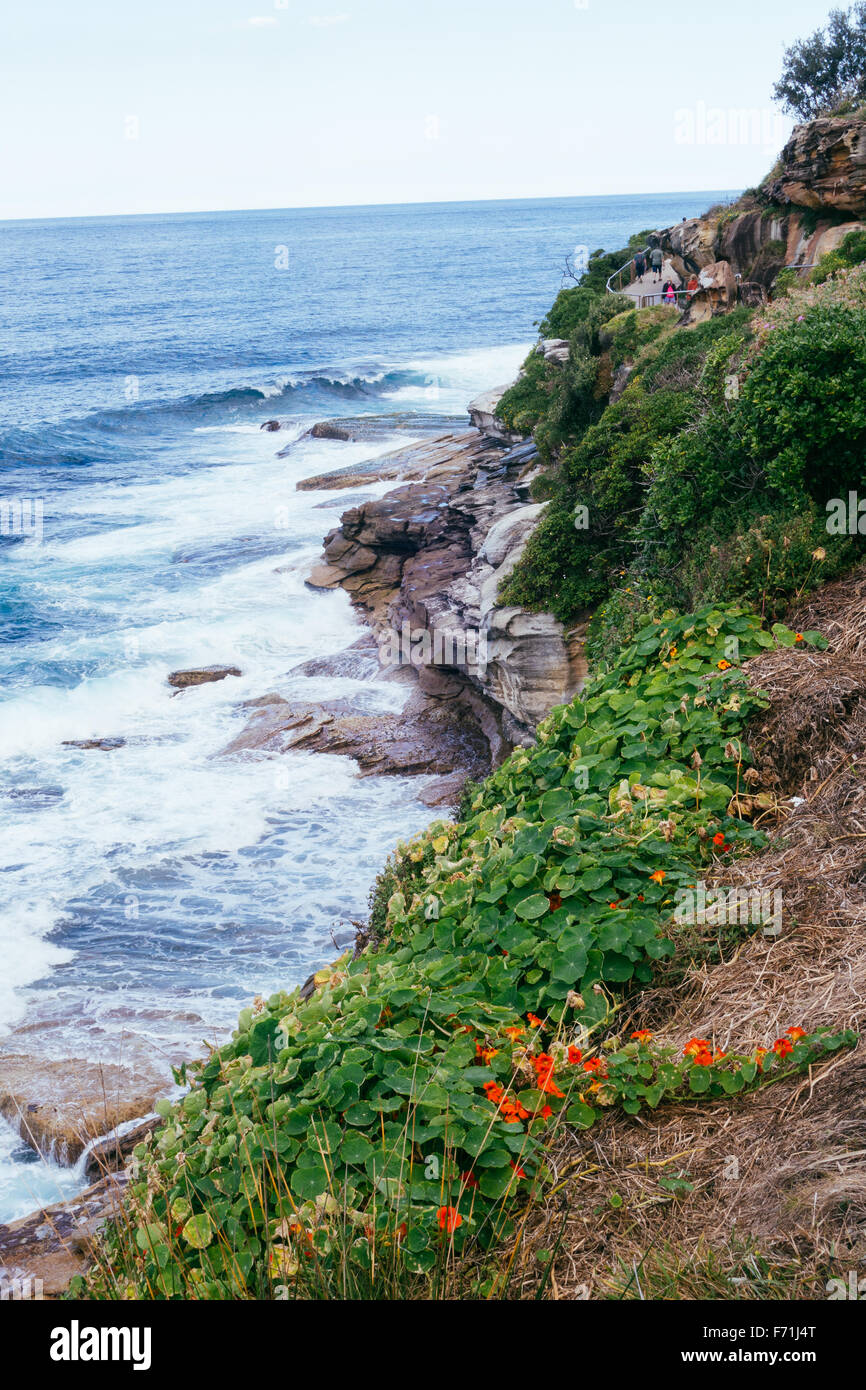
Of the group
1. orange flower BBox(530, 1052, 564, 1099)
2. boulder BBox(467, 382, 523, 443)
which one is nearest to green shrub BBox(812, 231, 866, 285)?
boulder BBox(467, 382, 523, 443)

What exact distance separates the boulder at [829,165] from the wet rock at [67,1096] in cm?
2095

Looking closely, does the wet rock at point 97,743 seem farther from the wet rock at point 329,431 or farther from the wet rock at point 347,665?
the wet rock at point 329,431

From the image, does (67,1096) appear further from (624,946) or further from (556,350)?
(556,350)

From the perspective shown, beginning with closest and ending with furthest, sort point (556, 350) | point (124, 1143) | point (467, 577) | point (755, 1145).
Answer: point (755, 1145) < point (124, 1143) < point (467, 577) < point (556, 350)

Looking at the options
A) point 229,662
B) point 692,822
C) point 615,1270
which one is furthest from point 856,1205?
point 229,662

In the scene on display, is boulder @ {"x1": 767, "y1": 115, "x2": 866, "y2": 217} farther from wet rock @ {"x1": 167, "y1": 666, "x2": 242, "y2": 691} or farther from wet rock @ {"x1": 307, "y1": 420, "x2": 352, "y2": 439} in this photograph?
wet rock @ {"x1": 307, "y1": 420, "x2": 352, "y2": 439}

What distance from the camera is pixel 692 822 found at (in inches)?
241

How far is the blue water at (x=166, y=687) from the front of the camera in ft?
39.2

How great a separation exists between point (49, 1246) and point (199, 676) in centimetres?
1406

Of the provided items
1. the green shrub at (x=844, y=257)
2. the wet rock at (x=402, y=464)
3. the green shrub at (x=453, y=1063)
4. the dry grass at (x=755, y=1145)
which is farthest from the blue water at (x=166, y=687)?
the green shrub at (x=844, y=257)

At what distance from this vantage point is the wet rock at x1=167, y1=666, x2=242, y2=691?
20.6 metres

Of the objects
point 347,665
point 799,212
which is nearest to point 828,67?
point 799,212

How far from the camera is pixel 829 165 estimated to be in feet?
66.0
